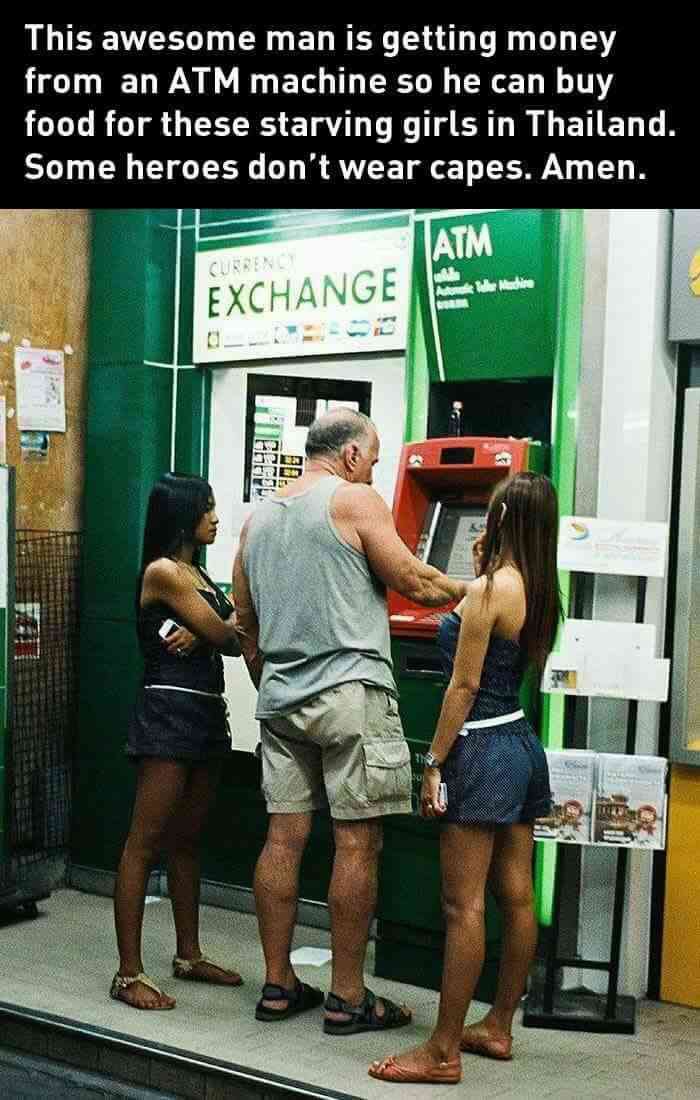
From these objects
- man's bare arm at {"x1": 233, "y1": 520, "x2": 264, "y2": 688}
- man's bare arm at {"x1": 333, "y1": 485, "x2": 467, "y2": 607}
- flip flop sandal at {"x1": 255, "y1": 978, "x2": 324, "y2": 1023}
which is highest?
man's bare arm at {"x1": 333, "y1": 485, "x2": 467, "y2": 607}

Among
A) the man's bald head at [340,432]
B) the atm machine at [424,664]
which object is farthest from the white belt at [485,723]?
the man's bald head at [340,432]

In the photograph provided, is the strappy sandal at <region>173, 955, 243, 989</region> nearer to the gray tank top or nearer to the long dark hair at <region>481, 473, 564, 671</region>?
the gray tank top

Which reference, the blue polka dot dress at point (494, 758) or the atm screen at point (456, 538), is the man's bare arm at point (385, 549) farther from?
the atm screen at point (456, 538)

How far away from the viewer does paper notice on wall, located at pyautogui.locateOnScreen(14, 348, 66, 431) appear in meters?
5.77

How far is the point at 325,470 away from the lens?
4.14m

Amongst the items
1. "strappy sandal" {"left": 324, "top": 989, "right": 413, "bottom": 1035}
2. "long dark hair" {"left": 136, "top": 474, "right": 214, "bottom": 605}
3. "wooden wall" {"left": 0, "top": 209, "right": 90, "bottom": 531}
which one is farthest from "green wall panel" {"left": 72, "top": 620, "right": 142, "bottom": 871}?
"strappy sandal" {"left": 324, "top": 989, "right": 413, "bottom": 1035}

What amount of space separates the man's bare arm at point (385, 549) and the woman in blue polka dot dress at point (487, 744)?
185 millimetres

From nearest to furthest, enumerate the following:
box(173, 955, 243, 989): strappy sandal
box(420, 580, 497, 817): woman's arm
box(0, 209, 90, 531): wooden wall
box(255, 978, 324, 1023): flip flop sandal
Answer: box(420, 580, 497, 817): woman's arm → box(255, 978, 324, 1023): flip flop sandal → box(173, 955, 243, 989): strappy sandal → box(0, 209, 90, 531): wooden wall

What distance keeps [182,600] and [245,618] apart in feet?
0.63

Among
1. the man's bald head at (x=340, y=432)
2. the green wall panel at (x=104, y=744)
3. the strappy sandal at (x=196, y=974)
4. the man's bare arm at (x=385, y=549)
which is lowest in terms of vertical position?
the strappy sandal at (x=196, y=974)

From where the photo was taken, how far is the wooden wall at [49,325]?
5734mm

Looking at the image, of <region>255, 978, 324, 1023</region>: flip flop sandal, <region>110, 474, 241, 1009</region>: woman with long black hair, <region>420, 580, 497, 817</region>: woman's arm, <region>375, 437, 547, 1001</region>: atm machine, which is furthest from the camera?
<region>375, 437, 547, 1001</region>: atm machine
